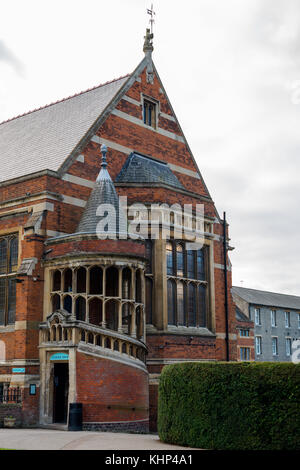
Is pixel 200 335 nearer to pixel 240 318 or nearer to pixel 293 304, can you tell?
pixel 240 318

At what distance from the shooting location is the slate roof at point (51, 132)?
22.8 meters

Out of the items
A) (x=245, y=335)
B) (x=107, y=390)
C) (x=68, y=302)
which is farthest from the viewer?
(x=245, y=335)

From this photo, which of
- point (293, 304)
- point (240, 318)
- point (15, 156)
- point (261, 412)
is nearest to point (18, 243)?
point (15, 156)

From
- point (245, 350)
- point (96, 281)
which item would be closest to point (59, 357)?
point (96, 281)

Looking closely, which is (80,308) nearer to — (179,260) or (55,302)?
(55,302)

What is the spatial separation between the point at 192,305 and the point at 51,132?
10080 millimetres

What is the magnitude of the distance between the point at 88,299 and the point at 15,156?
31.6 ft

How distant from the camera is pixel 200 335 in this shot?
Answer: 22.2m

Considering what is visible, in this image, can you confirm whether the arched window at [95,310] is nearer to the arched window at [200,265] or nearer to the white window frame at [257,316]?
the arched window at [200,265]

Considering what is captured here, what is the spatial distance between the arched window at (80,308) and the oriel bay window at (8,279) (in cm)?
245

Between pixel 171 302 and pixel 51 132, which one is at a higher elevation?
pixel 51 132

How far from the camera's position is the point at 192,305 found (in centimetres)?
2283

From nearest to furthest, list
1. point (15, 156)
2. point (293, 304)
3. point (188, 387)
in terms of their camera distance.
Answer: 1. point (188, 387)
2. point (15, 156)
3. point (293, 304)

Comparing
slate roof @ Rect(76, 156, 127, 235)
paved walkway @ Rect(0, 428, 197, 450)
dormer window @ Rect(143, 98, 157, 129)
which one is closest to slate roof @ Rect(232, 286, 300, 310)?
dormer window @ Rect(143, 98, 157, 129)
